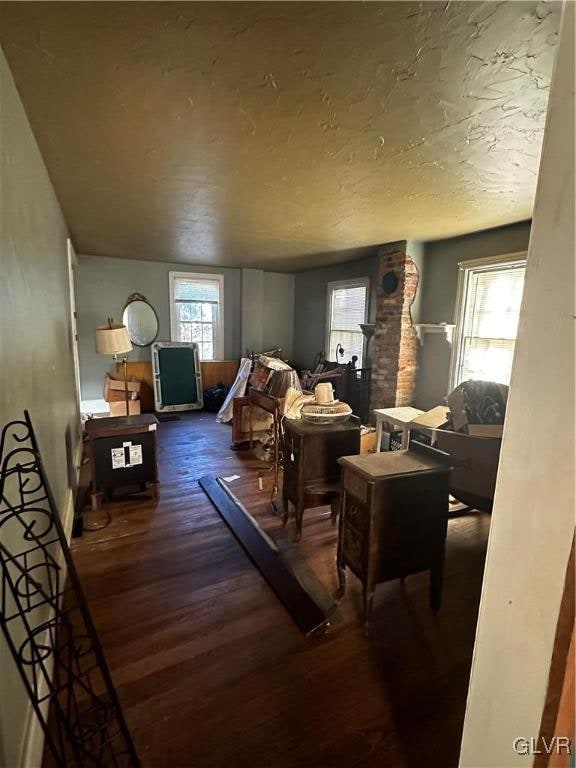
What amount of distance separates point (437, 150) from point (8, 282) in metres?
2.11

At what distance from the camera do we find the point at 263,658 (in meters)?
1.63

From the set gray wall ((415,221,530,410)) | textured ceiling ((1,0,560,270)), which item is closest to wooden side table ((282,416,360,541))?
textured ceiling ((1,0,560,270))

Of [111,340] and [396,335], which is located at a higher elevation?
[396,335]

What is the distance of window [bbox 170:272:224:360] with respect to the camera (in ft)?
20.5


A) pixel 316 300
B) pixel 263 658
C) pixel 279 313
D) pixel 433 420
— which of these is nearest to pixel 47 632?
pixel 263 658

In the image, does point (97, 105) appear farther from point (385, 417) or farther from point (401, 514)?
point (385, 417)

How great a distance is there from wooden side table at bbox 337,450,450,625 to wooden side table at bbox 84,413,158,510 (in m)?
1.83

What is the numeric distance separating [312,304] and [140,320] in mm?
2901

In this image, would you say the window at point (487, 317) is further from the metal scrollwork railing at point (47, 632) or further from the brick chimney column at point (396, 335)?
the metal scrollwork railing at point (47, 632)

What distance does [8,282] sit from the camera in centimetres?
128

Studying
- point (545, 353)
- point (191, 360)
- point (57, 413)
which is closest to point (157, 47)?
point (545, 353)

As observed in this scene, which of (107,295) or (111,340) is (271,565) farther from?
(107,295)

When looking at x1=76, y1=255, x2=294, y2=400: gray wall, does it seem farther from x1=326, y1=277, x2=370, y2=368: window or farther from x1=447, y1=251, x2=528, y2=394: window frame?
x1=447, y1=251, x2=528, y2=394: window frame

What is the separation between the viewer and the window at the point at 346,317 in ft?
17.3
